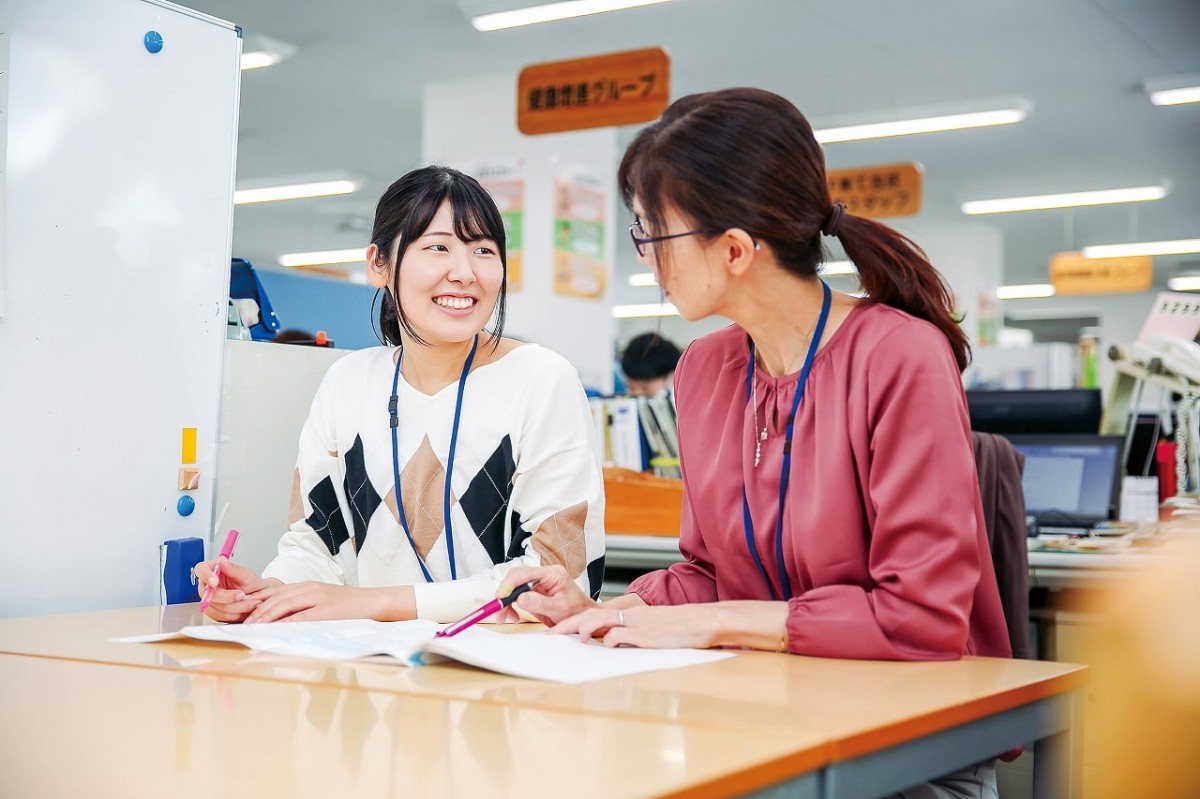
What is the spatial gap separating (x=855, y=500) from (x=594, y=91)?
4810 millimetres

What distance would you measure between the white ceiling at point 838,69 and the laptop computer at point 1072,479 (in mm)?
3709

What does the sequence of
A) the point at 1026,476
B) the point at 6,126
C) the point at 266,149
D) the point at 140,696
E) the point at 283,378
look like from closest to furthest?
1. the point at 140,696
2. the point at 6,126
3. the point at 283,378
4. the point at 1026,476
5. the point at 266,149

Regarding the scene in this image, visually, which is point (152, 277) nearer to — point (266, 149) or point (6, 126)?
point (6, 126)

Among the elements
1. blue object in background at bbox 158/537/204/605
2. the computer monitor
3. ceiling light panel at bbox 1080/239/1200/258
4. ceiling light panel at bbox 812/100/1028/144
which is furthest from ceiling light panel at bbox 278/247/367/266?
blue object in background at bbox 158/537/204/605

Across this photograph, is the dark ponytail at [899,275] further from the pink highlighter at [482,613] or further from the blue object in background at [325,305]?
the blue object in background at [325,305]

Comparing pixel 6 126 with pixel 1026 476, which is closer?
pixel 6 126

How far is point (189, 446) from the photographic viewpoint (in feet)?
7.34

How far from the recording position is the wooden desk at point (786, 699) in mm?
952

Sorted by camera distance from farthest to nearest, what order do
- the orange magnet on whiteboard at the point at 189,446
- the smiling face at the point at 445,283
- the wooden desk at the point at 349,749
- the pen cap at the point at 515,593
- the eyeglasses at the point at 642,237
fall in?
the orange magnet on whiteboard at the point at 189,446 → the smiling face at the point at 445,283 → the eyeglasses at the point at 642,237 → the pen cap at the point at 515,593 → the wooden desk at the point at 349,749

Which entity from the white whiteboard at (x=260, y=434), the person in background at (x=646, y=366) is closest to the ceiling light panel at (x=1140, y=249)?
the person in background at (x=646, y=366)

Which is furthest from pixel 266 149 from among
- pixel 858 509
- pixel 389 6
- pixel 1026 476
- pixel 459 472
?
pixel 858 509

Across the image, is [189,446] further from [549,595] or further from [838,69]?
[838,69]

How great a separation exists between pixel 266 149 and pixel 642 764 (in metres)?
9.73

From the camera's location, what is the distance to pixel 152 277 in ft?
7.13
